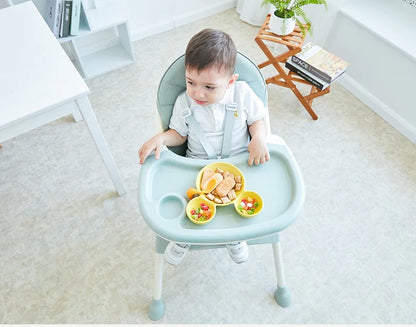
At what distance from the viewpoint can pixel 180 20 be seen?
2.34 meters

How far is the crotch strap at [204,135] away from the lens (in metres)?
1.00

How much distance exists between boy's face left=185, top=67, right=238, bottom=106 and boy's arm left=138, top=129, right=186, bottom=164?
0.52 feet

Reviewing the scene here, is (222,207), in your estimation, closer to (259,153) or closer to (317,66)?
(259,153)

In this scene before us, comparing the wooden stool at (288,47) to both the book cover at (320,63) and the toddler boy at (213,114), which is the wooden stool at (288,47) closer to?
the book cover at (320,63)

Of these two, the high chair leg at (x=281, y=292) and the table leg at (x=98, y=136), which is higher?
the table leg at (x=98, y=136)

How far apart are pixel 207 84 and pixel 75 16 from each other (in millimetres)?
1210

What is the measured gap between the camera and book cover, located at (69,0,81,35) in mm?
1653

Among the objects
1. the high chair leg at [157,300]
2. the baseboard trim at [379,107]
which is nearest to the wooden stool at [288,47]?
the baseboard trim at [379,107]

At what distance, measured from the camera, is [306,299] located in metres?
1.28

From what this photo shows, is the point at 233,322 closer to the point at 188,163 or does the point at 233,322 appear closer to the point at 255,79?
the point at 188,163

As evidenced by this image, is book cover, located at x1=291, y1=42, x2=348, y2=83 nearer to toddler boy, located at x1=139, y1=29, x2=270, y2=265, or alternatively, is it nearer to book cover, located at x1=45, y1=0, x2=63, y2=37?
toddler boy, located at x1=139, y1=29, x2=270, y2=265

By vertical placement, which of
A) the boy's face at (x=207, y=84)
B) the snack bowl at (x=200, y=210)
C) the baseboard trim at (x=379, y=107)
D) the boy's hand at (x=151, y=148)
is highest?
the boy's face at (x=207, y=84)

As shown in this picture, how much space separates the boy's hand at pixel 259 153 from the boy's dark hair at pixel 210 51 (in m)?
0.25

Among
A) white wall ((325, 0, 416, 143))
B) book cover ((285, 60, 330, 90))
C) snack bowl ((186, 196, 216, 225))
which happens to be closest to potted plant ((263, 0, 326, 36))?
book cover ((285, 60, 330, 90))
